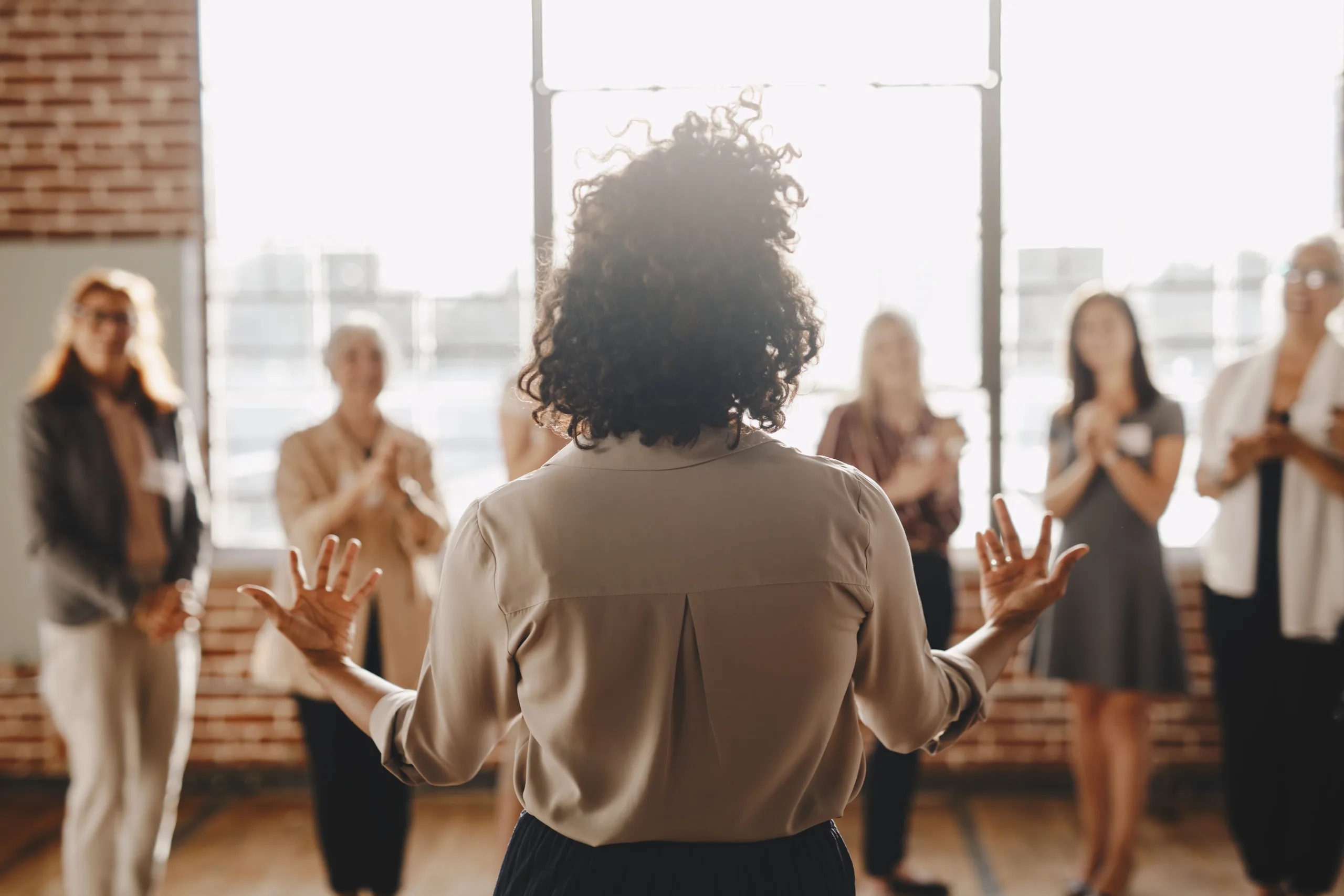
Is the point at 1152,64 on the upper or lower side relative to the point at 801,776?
upper

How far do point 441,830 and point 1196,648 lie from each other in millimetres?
2830

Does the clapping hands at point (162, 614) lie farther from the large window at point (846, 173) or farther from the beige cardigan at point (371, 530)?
the large window at point (846, 173)

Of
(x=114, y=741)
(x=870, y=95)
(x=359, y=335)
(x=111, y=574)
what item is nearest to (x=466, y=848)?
(x=114, y=741)

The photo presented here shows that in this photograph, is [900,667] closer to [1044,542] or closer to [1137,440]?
[1044,542]

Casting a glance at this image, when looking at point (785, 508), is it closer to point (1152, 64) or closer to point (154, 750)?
point (154, 750)

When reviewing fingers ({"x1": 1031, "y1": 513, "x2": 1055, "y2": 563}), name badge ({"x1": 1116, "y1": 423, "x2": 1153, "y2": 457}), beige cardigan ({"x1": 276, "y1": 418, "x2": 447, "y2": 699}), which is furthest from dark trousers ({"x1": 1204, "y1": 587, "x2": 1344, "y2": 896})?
beige cardigan ({"x1": 276, "y1": 418, "x2": 447, "y2": 699})

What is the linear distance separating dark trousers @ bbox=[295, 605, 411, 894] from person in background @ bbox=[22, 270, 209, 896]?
39 cm

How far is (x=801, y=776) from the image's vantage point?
3.48 feet

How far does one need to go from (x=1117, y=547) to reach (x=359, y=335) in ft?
7.14

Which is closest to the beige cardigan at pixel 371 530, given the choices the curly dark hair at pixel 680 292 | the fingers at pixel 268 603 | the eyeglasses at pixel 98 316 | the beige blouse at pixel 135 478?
the beige blouse at pixel 135 478

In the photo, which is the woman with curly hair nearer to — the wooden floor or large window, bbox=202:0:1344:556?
the wooden floor

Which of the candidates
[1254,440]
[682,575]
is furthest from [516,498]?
[1254,440]

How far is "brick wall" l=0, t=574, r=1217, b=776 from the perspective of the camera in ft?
12.6

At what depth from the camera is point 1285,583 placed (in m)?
2.74
